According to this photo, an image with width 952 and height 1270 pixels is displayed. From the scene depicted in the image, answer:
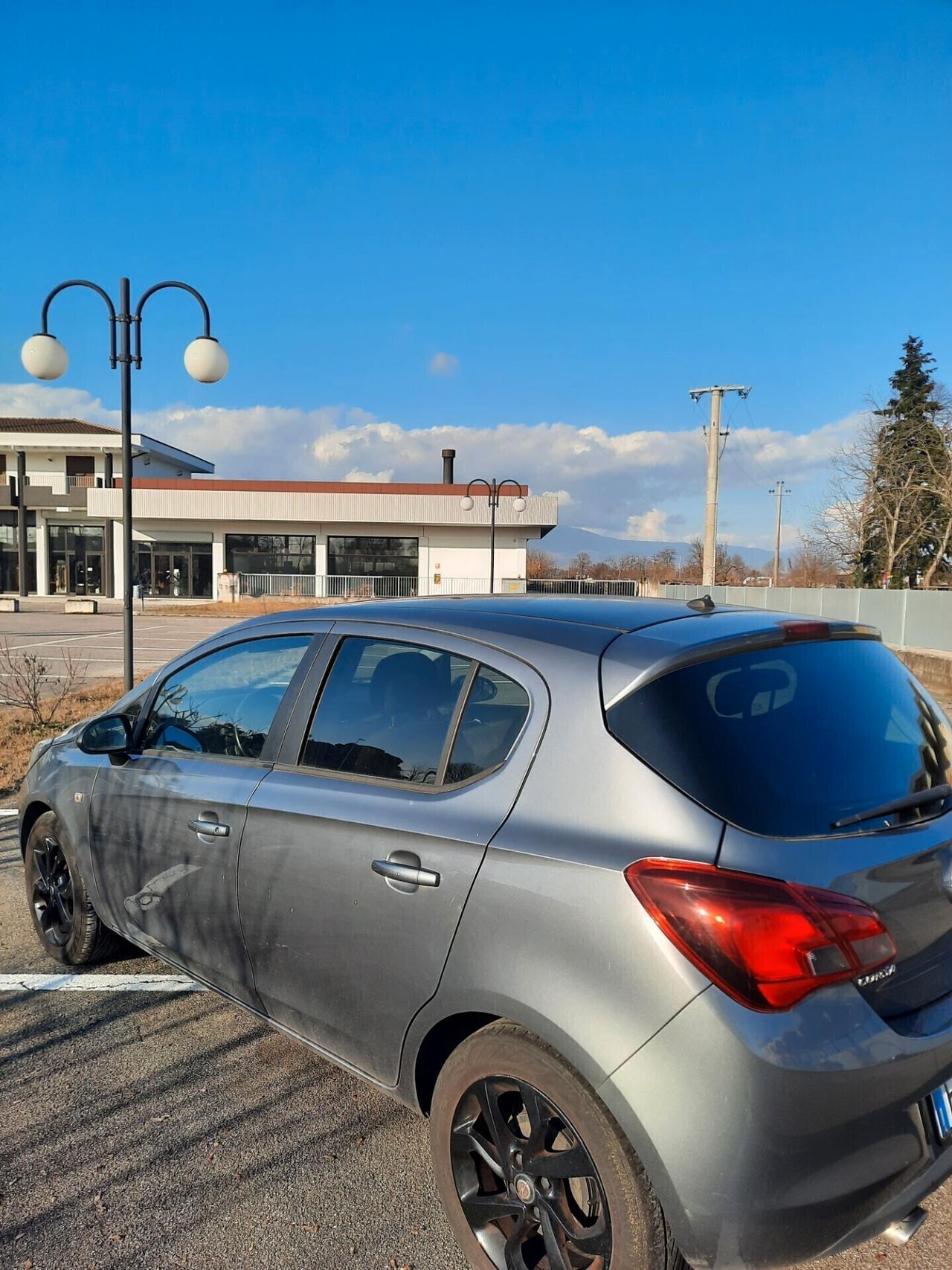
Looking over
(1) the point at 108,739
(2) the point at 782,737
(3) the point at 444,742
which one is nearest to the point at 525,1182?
(3) the point at 444,742

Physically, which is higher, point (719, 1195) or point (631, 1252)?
point (719, 1195)

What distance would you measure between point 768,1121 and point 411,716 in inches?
52.9

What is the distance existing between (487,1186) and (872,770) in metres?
1.40

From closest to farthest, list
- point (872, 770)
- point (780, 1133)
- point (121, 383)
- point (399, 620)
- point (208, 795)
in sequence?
1. point (780, 1133)
2. point (872, 770)
3. point (399, 620)
4. point (208, 795)
5. point (121, 383)

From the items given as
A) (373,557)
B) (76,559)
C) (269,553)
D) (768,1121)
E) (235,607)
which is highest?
(269,553)

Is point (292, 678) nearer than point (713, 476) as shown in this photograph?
Yes

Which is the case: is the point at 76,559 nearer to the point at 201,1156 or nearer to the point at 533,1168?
the point at 201,1156

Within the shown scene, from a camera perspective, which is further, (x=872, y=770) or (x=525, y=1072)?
(x=872, y=770)

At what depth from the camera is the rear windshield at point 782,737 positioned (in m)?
1.87

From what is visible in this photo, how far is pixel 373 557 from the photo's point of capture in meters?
48.1

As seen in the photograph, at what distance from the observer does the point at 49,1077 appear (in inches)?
122

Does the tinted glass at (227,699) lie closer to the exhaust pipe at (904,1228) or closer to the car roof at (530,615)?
the car roof at (530,615)

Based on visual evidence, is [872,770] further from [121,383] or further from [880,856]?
[121,383]

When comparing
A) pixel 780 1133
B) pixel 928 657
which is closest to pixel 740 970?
pixel 780 1133
